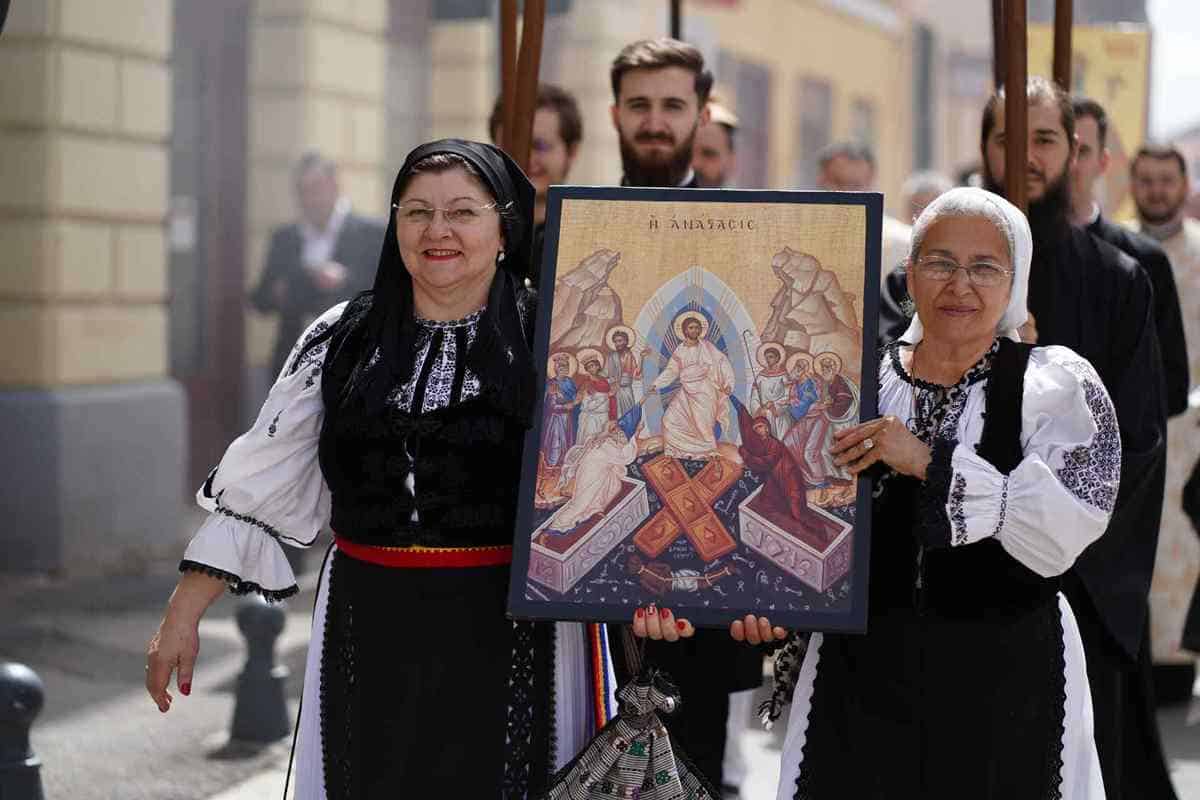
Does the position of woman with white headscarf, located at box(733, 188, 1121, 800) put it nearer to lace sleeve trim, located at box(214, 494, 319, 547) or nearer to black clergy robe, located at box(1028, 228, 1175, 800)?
lace sleeve trim, located at box(214, 494, 319, 547)

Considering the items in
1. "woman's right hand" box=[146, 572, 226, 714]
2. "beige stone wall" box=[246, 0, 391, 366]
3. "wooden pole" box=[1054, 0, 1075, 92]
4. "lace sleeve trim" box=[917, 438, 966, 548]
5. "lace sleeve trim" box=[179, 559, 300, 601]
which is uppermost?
"beige stone wall" box=[246, 0, 391, 366]

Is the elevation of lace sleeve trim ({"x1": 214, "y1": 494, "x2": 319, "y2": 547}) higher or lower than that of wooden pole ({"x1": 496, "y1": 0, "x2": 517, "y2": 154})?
lower

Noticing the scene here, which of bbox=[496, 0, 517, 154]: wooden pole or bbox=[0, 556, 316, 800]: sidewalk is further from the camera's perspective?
bbox=[0, 556, 316, 800]: sidewalk

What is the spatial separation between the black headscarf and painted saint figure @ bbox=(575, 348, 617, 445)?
0.10 meters

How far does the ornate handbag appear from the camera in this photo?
3.37 metres

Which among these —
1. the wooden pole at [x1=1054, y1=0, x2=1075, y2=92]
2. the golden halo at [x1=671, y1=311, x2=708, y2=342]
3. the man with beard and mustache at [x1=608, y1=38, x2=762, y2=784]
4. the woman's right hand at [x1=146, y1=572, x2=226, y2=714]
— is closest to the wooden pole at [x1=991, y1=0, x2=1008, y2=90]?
the wooden pole at [x1=1054, y1=0, x2=1075, y2=92]

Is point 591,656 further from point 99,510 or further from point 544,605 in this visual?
point 99,510

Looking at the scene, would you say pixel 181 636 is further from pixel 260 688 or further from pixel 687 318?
pixel 260 688

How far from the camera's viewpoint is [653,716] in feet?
11.3

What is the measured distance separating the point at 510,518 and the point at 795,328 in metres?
0.61

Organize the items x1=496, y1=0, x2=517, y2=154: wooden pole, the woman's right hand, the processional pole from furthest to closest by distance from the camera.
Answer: x1=496, y1=0, x2=517, y2=154: wooden pole
the processional pole
the woman's right hand

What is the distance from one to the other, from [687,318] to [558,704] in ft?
2.44

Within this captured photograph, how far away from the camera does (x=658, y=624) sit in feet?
10.8

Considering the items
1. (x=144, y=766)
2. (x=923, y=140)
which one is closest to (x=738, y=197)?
(x=144, y=766)
